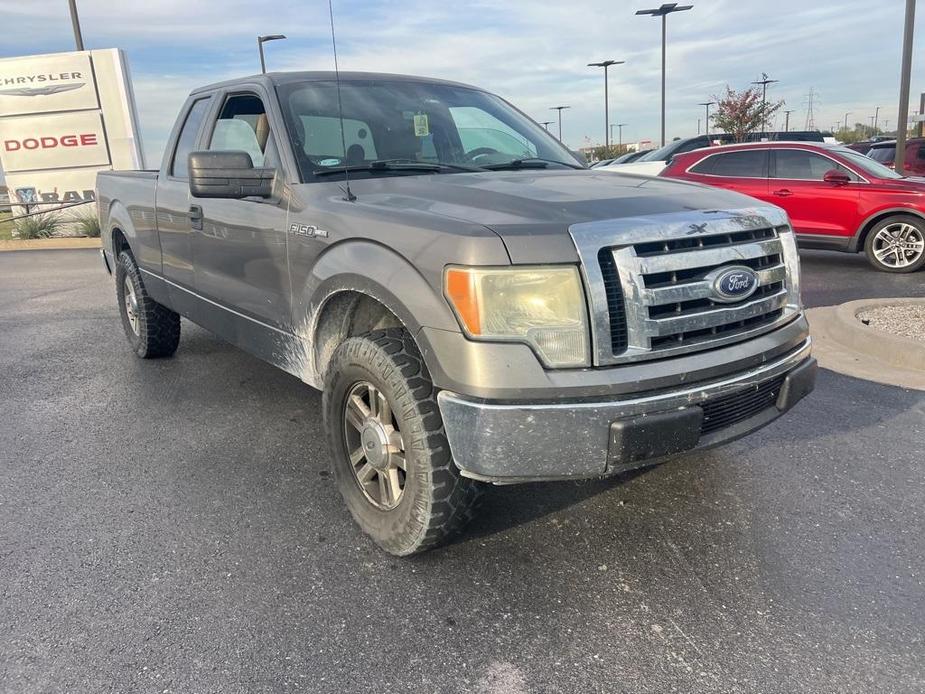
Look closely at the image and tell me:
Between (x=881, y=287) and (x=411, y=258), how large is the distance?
767 centimetres

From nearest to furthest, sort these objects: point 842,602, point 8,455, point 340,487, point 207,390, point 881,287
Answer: point 842,602 < point 340,487 < point 8,455 < point 207,390 < point 881,287

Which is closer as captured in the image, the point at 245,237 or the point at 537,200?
the point at 537,200

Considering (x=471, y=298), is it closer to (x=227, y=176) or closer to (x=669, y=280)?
(x=669, y=280)

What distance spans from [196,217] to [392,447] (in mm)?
2170

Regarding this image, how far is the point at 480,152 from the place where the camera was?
12.5ft

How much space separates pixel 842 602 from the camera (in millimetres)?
2496

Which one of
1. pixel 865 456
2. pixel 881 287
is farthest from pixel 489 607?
pixel 881 287

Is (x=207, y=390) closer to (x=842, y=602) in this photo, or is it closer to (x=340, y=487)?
(x=340, y=487)

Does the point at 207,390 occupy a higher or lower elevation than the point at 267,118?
lower

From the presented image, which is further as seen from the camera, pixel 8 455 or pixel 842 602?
pixel 8 455

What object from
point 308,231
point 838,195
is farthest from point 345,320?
point 838,195

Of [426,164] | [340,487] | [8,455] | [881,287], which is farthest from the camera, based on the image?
[881,287]

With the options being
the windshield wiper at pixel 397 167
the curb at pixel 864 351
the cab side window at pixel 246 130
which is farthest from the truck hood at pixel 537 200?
the curb at pixel 864 351

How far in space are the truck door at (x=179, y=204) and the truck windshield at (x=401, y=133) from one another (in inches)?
44.4
